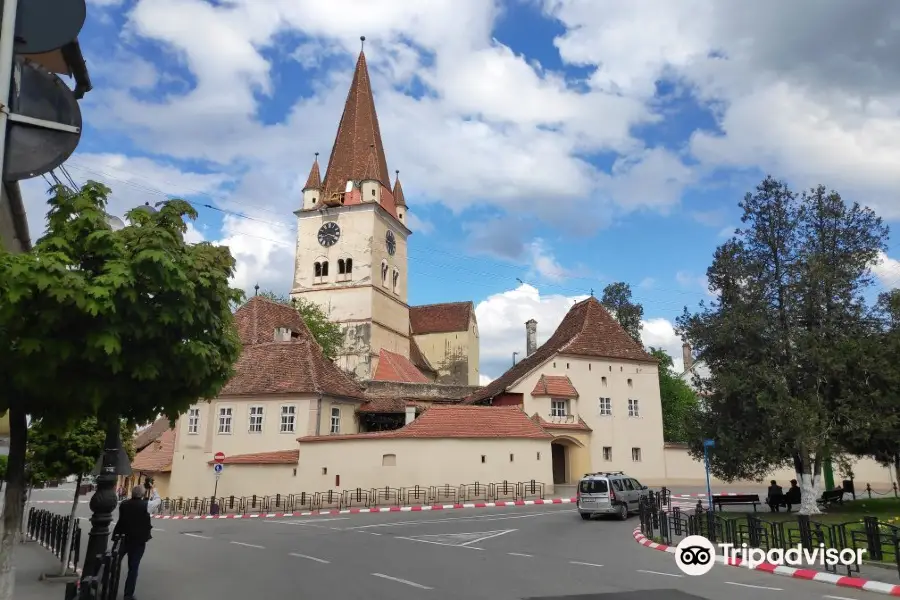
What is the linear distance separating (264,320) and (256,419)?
861 centimetres

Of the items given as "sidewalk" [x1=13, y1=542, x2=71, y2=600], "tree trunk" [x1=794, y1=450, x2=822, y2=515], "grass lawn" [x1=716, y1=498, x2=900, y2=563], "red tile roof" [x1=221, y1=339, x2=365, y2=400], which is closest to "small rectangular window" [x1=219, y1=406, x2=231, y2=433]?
"red tile roof" [x1=221, y1=339, x2=365, y2=400]

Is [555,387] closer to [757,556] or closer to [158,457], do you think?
[158,457]

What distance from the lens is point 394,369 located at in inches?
2331

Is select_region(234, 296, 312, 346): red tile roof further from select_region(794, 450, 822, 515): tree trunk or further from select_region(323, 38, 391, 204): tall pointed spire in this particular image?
select_region(794, 450, 822, 515): tree trunk

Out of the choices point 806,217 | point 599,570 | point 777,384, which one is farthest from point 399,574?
point 806,217

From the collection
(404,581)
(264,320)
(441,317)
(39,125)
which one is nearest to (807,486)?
(404,581)

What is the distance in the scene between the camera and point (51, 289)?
6.47 m

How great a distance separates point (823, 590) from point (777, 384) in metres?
12.3

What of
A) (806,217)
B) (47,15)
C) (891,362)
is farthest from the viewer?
(806,217)

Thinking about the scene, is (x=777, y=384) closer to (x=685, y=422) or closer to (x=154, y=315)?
(x=685, y=422)

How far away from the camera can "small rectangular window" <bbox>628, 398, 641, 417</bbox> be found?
146 feet

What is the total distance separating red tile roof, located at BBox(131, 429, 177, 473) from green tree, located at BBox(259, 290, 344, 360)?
16011 millimetres

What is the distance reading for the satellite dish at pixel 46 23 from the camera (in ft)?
15.4

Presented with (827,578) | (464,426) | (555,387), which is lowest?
(827,578)
